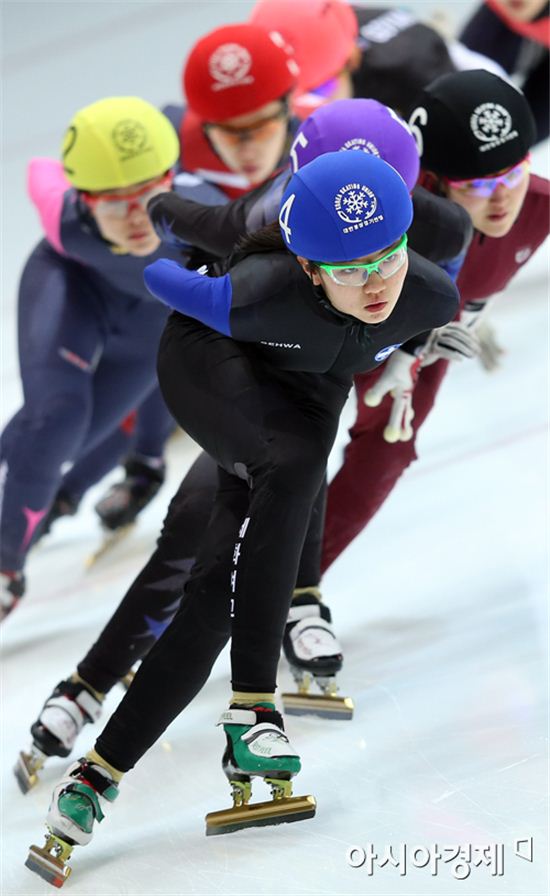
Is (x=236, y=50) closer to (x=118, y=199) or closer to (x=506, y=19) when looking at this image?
(x=118, y=199)

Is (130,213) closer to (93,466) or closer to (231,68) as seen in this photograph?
(231,68)

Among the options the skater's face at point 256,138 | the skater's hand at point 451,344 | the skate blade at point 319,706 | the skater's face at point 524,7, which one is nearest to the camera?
the skate blade at point 319,706

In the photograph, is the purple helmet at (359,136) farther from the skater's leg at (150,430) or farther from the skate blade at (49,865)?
the skater's leg at (150,430)

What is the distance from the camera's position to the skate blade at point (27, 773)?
10.9 ft

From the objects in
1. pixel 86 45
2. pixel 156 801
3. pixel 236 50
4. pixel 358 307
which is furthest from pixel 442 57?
pixel 86 45

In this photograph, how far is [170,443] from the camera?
18.5ft

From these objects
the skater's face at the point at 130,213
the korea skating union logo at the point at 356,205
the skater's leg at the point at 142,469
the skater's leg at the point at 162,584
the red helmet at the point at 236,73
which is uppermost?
the red helmet at the point at 236,73

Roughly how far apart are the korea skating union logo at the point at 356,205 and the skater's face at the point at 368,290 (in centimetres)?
7

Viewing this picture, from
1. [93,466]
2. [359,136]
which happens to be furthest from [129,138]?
[93,466]

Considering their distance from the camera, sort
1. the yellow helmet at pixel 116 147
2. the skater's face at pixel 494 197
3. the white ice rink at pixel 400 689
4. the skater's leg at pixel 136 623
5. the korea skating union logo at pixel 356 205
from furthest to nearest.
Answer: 1. the yellow helmet at pixel 116 147
2. the skater's face at pixel 494 197
3. the skater's leg at pixel 136 623
4. the white ice rink at pixel 400 689
5. the korea skating union logo at pixel 356 205

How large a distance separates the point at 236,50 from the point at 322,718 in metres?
2.12

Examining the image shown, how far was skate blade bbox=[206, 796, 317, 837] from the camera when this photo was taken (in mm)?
2764

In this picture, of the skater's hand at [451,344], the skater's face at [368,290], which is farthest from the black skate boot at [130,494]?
the skater's face at [368,290]

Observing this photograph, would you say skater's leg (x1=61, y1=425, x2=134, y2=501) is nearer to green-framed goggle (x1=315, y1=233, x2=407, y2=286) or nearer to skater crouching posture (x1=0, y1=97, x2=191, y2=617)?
skater crouching posture (x1=0, y1=97, x2=191, y2=617)
